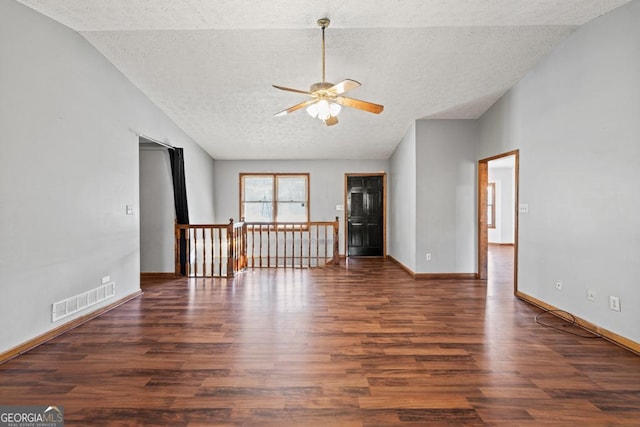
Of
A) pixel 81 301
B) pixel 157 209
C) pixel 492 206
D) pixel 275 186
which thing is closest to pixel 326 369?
pixel 81 301

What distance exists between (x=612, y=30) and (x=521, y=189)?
6.76 ft

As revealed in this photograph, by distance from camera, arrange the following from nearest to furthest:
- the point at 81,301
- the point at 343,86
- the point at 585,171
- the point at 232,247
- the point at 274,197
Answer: the point at 343,86 → the point at 585,171 → the point at 81,301 → the point at 232,247 → the point at 274,197

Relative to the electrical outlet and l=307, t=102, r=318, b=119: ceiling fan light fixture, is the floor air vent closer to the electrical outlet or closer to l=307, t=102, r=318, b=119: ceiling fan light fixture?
l=307, t=102, r=318, b=119: ceiling fan light fixture

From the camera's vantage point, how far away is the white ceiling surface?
3.11 metres

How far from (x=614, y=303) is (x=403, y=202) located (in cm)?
393

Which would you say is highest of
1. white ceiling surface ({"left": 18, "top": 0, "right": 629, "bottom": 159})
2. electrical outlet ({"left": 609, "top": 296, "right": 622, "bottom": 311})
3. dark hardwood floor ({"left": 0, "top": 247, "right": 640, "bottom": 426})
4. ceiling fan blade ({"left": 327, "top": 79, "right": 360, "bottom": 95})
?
white ceiling surface ({"left": 18, "top": 0, "right": 629, "bottom": 159})

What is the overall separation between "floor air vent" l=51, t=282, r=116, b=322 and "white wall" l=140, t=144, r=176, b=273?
5.53 ft

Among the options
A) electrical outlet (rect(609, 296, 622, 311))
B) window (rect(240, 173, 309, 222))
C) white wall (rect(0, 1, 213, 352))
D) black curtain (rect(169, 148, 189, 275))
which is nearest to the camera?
white wall (rect(0, 1, 213, 352))

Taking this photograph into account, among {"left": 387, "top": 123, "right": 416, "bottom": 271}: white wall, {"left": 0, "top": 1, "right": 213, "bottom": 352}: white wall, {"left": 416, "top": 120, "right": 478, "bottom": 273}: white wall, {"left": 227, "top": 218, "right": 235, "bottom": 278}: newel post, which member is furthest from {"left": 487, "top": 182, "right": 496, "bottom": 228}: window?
{"left": 0, "top": 1, "right": 213, "bottom": 352}: white wall

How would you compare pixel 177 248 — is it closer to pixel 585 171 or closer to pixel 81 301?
pixel 81 301

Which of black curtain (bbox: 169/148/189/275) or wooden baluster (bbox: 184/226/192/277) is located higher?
black curtain (bbox: 169/148/189/275)

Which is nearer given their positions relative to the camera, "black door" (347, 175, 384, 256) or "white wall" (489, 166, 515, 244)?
"black door" (347, 175, 384, 256)

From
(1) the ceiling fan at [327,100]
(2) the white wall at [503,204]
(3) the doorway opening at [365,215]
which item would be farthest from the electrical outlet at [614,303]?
(2) the white wall at [503,204]

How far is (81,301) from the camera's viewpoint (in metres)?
3.61
